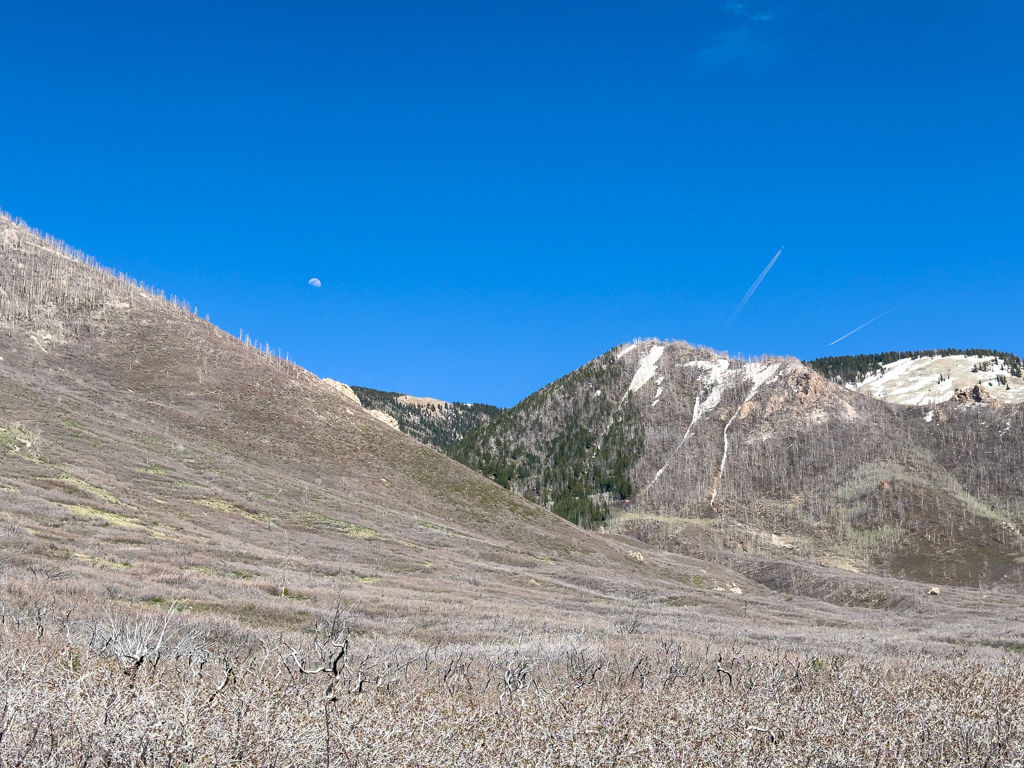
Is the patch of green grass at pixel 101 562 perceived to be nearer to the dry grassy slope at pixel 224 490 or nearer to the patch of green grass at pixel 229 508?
the dry grassy slope at pixel 224 490

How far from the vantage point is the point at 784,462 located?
127 metres

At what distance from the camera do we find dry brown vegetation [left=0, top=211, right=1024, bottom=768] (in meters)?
5.76

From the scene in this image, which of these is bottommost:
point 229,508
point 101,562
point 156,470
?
point 101,562

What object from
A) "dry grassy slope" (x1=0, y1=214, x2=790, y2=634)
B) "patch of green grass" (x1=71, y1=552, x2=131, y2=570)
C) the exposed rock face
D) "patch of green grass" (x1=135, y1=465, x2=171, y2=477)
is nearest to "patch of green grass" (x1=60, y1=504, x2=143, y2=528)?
"dry grassy slope" (x1=0, y1=214, x2=790, y2=634)

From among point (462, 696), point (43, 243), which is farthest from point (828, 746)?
point (43, 243)

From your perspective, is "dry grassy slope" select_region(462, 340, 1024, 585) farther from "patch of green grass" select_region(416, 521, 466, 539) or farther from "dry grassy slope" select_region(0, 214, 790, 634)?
"patch of green grass" select_region(416, 521, 466, 539)

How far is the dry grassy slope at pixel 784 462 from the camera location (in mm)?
100312

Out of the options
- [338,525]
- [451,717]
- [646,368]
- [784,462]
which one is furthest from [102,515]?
[646,368]

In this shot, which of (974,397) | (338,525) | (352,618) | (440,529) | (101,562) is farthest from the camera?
(974,397)

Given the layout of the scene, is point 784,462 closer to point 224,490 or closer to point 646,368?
point 646,368

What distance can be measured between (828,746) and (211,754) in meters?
5.34

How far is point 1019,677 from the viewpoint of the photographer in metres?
10.7

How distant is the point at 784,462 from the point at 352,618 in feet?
398

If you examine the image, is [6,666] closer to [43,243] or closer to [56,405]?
[56,405]
